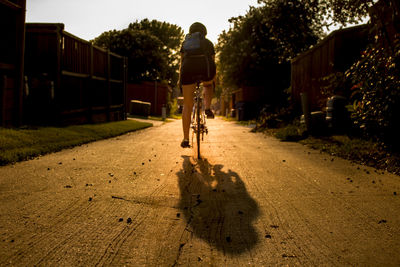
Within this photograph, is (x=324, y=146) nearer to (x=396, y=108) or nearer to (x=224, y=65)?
(x=396, y=108)

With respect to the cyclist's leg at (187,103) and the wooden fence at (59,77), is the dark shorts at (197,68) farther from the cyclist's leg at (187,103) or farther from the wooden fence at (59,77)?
the wooden fence at (59,77)

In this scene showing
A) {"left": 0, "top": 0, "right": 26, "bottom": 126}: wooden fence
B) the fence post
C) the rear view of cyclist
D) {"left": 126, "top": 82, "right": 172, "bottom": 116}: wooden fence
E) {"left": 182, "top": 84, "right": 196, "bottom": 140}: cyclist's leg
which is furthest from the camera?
{"left": 126, "top": 82, "right": 172, "bottom": 116}: wooden fence

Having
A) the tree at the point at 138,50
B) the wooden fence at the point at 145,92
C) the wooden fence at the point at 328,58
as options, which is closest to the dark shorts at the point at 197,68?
the wooden fence at the point at 328,58

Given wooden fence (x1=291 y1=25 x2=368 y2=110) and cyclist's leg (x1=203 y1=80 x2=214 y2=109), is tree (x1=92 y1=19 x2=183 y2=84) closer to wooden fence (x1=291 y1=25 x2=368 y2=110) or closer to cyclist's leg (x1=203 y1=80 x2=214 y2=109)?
wooden fence (x1=291 y1=25 x2=368 y2=110)

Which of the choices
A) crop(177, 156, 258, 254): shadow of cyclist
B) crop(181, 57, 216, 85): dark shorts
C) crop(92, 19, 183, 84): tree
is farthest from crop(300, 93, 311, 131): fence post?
crop(92, 19, 183, 84): tree

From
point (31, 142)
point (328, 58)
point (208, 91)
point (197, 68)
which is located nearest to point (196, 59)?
point (197, 68)

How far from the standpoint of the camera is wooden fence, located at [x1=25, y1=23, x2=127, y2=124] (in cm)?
973

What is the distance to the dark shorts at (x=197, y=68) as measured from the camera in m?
5.60

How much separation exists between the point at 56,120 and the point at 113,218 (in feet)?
26.5

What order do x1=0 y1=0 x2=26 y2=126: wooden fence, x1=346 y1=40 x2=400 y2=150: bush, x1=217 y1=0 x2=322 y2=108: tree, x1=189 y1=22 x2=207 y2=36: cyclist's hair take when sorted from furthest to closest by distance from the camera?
x1=217 y1=0 x2=322 y2=108: tree → x1=0 y1=0 x2=26 y2=126: wooden fence → x1=189 y1=22 x2=207 y2=36: cyclist's hair → x1=346 y1=40 x2=400 y2=150: bush

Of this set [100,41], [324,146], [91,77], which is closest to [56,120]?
[91,77]

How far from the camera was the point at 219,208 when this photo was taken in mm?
2850

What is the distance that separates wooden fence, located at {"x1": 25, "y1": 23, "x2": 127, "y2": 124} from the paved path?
5645 millimetres

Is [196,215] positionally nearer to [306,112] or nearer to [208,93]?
[208,93]
